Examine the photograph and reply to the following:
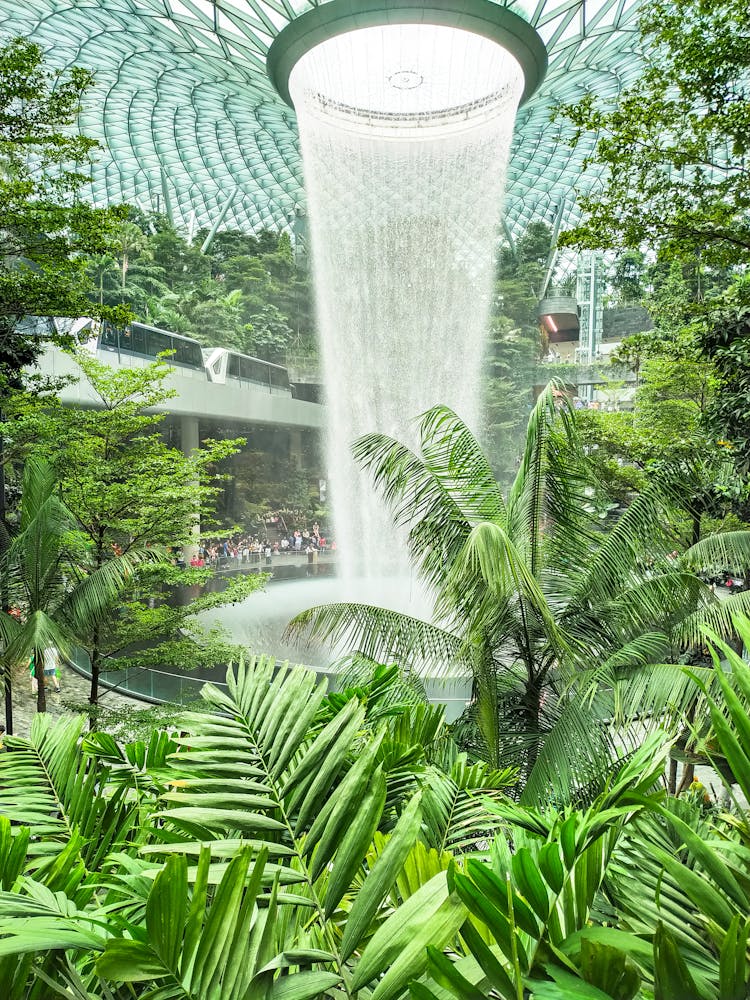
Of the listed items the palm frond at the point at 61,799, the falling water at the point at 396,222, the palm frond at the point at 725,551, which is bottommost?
the palm frond at the point at 61,799

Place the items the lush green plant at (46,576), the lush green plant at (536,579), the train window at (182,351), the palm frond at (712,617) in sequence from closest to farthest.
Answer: the palm frond at (712,617) < the lush green plant at (536,579) < the lush green plant at (46,576) < the train window at (182,351)

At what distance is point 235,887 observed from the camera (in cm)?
76

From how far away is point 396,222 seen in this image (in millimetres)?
28750

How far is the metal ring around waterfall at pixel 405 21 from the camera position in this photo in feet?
54.1

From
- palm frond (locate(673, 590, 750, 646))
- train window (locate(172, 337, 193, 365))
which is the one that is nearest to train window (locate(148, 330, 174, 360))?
train window (locate(172, 337, 193, 365))

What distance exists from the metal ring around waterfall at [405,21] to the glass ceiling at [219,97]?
703 millimetres

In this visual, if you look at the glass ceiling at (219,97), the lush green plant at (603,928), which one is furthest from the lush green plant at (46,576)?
the lush green plant at (603,928)

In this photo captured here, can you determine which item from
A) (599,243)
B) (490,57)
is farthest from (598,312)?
(599,243)

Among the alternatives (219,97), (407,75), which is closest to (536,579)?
(407,75)

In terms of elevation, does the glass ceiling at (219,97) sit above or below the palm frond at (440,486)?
above

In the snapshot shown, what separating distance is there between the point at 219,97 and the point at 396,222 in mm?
8929

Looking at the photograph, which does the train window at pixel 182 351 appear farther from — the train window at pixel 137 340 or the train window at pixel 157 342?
the train window at pixel 137 340

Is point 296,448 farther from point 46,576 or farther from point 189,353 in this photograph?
point 46,576

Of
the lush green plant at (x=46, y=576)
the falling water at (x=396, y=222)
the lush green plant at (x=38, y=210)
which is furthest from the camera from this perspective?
the falling water at (x=396, y=222)
